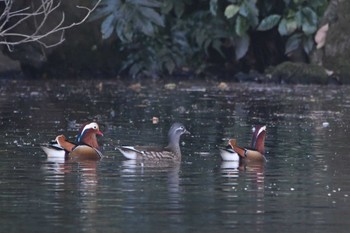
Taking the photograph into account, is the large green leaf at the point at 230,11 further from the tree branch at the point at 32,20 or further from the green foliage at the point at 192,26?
the tree branch at the point at 32,20

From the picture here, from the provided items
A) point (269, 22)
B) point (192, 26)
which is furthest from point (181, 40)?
point (269, 22)

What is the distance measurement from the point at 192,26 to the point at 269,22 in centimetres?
160

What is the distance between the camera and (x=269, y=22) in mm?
22688

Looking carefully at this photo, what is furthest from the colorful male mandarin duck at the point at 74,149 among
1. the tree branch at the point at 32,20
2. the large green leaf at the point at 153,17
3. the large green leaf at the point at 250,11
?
the large green leaf at the point at 250,11

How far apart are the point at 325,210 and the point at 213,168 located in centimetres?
238

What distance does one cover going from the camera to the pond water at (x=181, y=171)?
854 centimetres

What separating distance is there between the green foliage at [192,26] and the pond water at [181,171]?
336cm

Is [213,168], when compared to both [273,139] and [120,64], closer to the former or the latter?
[273,139]

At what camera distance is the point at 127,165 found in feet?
37.4

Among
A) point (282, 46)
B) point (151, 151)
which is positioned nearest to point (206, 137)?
point (151, 151)

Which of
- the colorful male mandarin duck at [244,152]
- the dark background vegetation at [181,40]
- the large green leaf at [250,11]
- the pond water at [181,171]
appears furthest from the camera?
the large green leaf at [250,11]

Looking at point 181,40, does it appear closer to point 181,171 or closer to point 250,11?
point 250,11

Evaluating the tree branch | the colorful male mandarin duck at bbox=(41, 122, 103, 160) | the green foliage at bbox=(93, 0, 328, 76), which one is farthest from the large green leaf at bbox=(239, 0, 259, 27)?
the colorful male mandarin duck at bbox=(41, 122, 103, 160)

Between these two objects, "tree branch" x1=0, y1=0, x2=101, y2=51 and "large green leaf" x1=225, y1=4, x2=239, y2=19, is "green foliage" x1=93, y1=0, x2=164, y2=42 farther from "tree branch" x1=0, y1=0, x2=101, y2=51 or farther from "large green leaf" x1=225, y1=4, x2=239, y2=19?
"large green leaf" x1=225, y1=4, x2=239, y2=19
